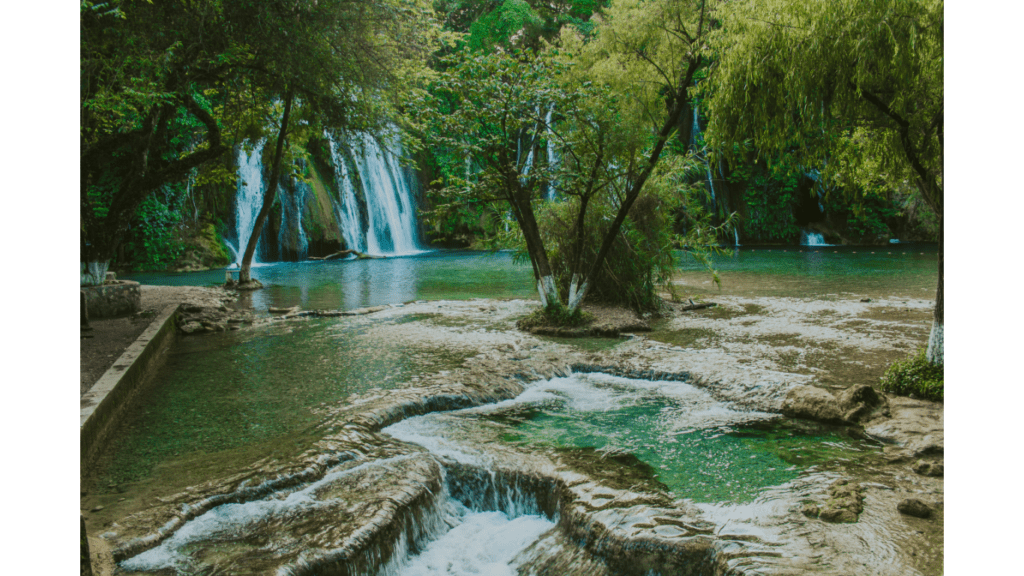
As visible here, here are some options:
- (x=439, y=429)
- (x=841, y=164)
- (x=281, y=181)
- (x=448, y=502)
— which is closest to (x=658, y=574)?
(x=448, y=502)

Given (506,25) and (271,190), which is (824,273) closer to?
(271,190)

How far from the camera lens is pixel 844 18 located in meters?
4.95

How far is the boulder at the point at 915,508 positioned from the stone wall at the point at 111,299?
38.5ft

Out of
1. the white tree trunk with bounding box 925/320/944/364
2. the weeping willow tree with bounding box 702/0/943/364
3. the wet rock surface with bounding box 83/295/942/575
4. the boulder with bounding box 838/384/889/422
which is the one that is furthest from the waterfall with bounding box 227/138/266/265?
the white tree trunk with bounding box 925/320/944/364

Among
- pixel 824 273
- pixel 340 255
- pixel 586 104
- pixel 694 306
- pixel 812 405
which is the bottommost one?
pixel 812 405

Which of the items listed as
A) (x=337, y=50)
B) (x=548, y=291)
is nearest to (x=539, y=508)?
(x=548, y=291)

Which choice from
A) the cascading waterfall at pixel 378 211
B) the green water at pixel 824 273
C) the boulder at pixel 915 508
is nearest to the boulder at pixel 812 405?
the boulder at pixel 915 508

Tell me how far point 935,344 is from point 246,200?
25.0 m

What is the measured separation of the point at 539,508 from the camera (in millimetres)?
4484

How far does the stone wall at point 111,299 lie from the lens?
1047cm

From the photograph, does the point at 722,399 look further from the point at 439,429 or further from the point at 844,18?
the point at 844,18

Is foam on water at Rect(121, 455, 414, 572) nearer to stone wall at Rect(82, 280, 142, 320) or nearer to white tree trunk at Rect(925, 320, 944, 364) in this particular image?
white tree trunk at Rect(925, 320, 944, 364)

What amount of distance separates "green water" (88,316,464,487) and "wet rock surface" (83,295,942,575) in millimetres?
415

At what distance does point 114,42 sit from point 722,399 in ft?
26.0
